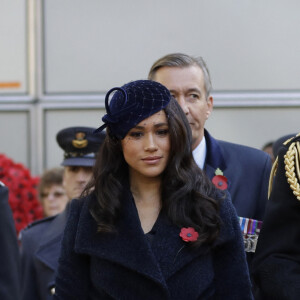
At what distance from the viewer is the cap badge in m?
5.17

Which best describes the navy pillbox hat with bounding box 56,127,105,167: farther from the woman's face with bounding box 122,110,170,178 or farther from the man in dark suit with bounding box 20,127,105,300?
the woman's face with bounding box 122,110,170,178

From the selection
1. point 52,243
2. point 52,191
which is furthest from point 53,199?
point 52,243

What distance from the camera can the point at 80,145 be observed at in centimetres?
517

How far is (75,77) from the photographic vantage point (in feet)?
21.7

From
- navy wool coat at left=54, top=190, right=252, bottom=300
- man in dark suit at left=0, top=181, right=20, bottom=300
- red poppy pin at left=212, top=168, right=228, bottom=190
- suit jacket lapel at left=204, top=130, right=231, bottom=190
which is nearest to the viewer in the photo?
navy wool coat at left=54, top=190, right=252, bottom=300

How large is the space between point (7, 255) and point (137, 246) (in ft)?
2.29

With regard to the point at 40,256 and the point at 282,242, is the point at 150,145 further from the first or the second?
the point at 40,256

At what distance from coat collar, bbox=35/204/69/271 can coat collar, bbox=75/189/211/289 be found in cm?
147

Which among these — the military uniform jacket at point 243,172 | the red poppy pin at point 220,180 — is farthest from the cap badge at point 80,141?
the red poppy pin at point 220,180

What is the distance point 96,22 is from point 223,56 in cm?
92

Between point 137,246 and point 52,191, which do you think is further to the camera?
point 52,191

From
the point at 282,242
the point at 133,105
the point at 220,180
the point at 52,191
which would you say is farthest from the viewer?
the point at 52,191

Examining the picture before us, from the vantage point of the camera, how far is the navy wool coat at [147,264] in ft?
10.5

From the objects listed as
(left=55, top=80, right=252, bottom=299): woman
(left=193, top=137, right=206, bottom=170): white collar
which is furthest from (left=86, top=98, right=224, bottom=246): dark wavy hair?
(left=193, top=137, right=206, bottom=170): white collar
